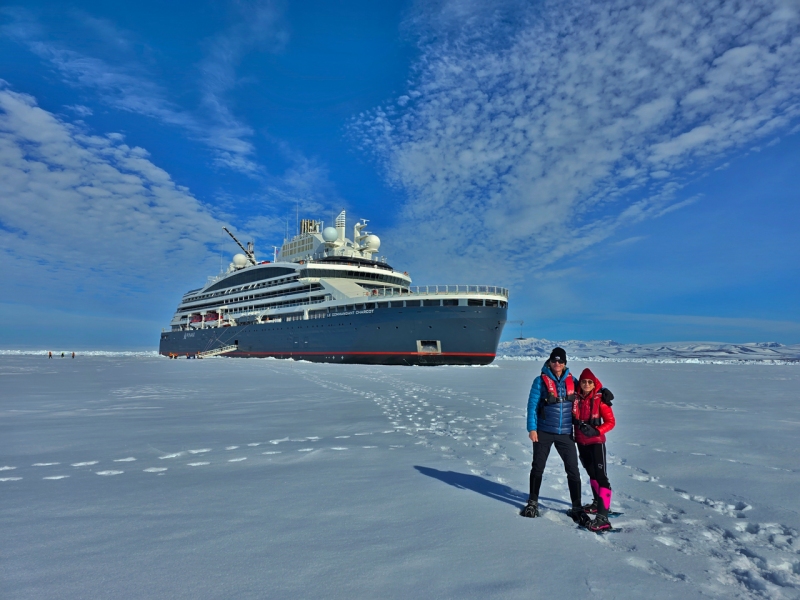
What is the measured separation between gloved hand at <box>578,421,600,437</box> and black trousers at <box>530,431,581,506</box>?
0.48 feet

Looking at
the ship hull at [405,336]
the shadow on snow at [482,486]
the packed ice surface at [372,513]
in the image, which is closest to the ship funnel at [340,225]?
the ship hull at [405,336]

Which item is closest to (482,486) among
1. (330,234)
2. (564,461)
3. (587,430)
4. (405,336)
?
(564,461)

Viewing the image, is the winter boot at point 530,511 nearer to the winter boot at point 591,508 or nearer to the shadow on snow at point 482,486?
the shadow on snow at point 482,486

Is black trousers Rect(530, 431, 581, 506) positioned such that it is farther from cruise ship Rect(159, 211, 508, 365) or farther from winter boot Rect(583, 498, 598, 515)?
cruise ship Rect(159, 211, 508, 365)

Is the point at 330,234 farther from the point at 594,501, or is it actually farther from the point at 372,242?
the point at 594,501

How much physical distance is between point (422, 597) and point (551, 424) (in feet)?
7.15

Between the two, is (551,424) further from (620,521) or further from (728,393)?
(728,393)

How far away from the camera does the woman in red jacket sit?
3.89 meters

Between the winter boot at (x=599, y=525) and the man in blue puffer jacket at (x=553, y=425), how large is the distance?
0.25m

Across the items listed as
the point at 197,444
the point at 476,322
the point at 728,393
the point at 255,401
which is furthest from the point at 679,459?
the point at 476,322

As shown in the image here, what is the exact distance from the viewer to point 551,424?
4.13 meters

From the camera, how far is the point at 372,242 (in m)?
45.7

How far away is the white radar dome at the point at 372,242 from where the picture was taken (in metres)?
45.7

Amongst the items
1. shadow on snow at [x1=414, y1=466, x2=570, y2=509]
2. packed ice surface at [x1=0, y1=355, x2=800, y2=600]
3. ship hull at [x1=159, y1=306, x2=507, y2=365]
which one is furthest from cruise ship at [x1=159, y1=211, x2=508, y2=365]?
shadow on snow at [x1=414, y1=466, x2=570, y2=509]
